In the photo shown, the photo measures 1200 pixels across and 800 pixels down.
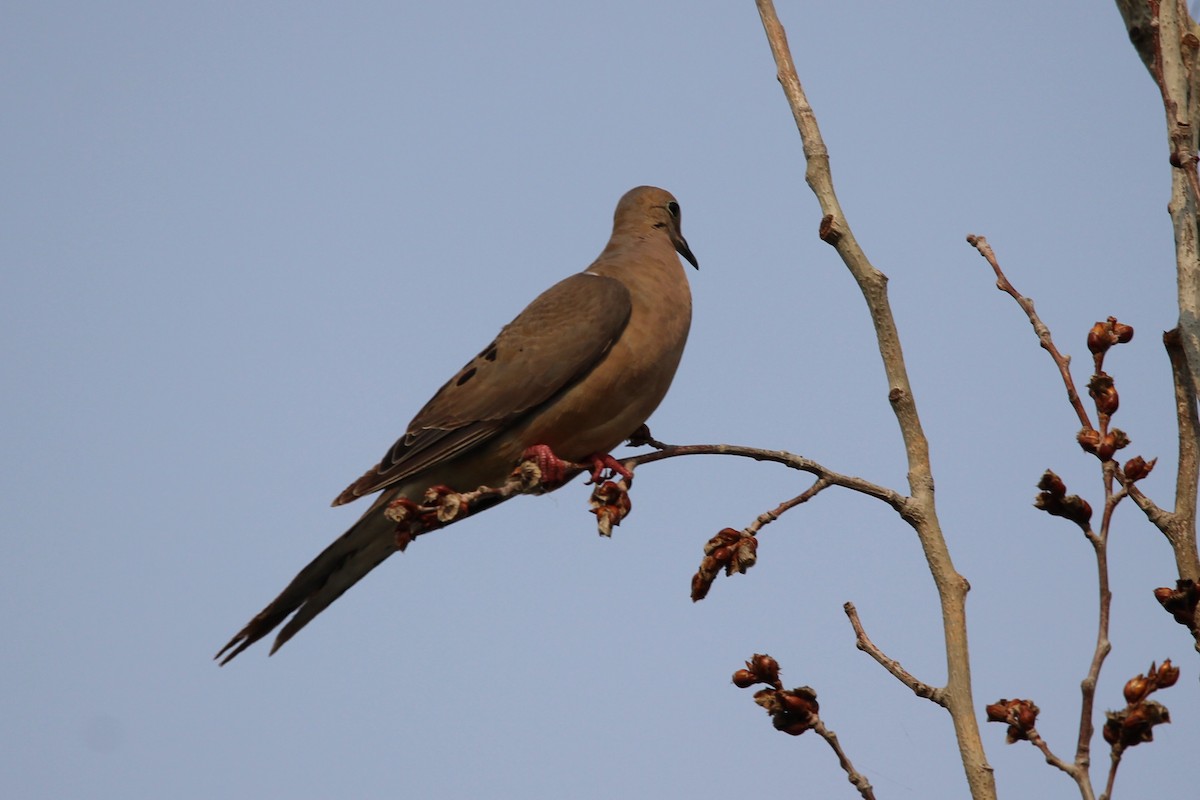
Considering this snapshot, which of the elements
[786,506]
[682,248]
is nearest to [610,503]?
[786,506]

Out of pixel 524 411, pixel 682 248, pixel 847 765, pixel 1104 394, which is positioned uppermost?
pixel 682 248

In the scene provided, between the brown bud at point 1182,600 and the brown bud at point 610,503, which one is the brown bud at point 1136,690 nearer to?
the brown bud at point 1182,600

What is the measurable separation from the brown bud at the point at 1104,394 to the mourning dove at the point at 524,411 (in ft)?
7.06

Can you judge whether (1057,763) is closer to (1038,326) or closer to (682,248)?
(1038,326)

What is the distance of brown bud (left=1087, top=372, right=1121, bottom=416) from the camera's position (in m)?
Answer: 2.47

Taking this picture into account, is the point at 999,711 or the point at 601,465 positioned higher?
the point at 601,465

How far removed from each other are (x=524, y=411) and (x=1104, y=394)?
2359mm

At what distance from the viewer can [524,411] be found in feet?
14.8

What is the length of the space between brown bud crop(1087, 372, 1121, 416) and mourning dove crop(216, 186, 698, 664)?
2.15 meters

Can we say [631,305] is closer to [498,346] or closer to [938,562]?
[498,346]

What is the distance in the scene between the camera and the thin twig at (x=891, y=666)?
7.54ft

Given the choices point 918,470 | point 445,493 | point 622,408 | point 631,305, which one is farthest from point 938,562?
point 631,305

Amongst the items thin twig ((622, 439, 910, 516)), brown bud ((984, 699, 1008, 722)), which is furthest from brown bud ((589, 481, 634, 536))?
brown bud ((984, 699, 1008, 722))

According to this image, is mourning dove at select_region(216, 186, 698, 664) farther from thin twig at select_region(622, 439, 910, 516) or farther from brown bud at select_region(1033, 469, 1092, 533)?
brown bud at select_region(1033, 469, 1092, 533)
